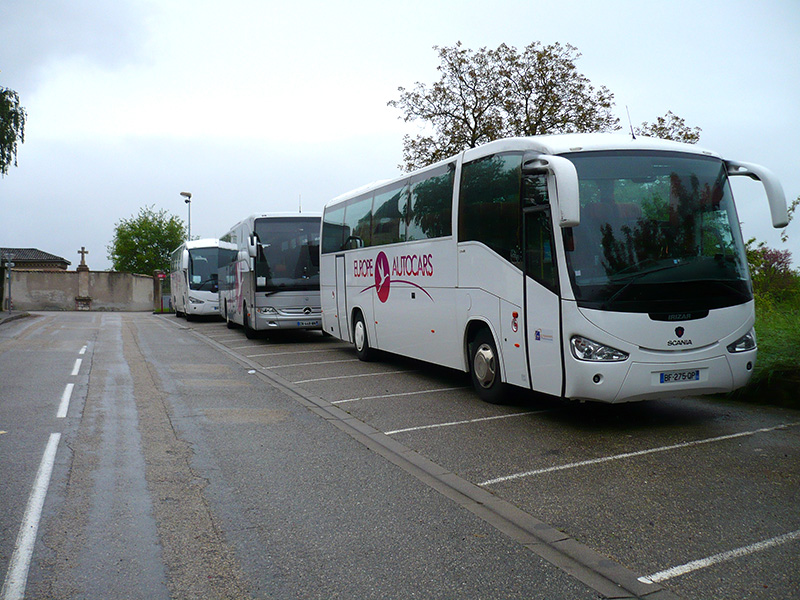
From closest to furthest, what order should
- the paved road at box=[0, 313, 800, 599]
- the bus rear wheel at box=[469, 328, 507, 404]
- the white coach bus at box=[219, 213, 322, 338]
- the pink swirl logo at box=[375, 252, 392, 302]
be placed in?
1. the paved road at box=[0, 313, 800, 599]
2. the bus rear wheel at box=[469, 328, 507, 404]
3. the pink swirl logo at box=[375, 252, 392, 302]
4. the white coach bus at box=[219, 213, 322, 338]

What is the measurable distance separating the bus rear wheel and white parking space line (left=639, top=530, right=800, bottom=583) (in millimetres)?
4452

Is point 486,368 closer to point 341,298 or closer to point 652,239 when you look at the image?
point 652,239

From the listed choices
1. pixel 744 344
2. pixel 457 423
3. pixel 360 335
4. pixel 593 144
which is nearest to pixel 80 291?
pixel 360 335

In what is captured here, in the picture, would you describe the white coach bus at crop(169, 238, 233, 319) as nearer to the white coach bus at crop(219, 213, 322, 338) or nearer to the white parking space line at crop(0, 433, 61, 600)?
the white coach bus at crop(219, 213, 322, 338)

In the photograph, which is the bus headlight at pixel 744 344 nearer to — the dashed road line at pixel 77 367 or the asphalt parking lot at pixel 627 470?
the asphalt parking lot at pixel 627 470

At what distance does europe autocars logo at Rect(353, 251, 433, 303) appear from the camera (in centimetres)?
1073

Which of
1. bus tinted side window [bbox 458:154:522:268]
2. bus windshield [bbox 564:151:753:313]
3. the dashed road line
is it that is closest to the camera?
bus windshield [bbox 564:151:753:313]

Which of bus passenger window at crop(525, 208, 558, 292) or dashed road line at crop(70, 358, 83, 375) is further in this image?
dashed road line at crop(70, 358, 83, 375)

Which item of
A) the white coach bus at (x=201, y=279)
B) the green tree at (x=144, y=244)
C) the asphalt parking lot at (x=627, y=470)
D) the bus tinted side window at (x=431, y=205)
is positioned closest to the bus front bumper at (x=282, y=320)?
the asphalt parking lot at (x=627, y=470)

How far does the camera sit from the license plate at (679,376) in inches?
277

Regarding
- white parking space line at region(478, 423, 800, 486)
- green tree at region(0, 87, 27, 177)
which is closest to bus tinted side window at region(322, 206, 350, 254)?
white parking space line at region(478, 423, 800, 486)

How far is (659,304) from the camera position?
7012mm

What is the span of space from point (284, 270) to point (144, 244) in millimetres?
66578

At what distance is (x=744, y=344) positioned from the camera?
24.3ft
